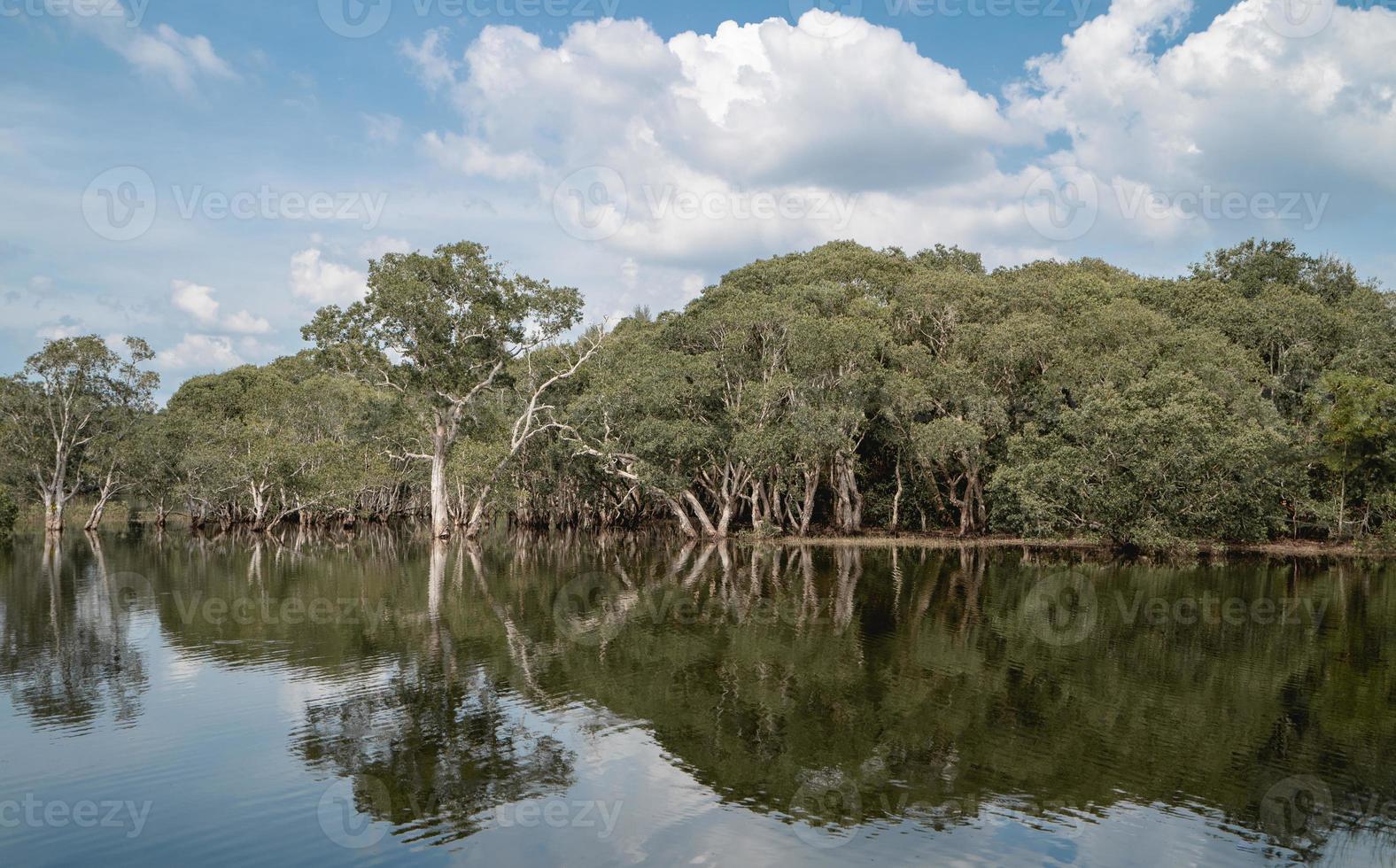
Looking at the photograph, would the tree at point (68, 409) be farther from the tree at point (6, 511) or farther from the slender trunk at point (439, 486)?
the slender trunk at point (439, 486)

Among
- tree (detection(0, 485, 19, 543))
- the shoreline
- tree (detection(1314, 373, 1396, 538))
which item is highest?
tree (detection(1314, 373, 1396, 538))

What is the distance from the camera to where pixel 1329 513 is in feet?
131

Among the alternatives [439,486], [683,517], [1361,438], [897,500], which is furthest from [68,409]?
[1361,438]

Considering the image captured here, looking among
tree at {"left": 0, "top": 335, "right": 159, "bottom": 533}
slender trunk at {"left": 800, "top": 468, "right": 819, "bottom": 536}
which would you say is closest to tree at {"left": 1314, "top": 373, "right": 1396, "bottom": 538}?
slender trunk at {"left": 800, "top": 468, "right": 819, "bottom": 536}

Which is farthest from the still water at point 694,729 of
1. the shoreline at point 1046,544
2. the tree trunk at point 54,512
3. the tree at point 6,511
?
the tree trunk at point 54,512

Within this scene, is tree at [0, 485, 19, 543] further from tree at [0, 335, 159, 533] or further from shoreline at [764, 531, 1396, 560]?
shoreline at [764, 531, 1396, 560]

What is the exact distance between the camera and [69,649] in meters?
19.0

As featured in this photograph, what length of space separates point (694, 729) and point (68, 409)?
182ft

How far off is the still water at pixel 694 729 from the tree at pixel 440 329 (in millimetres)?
20097

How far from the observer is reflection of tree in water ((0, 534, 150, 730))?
49.0 feet

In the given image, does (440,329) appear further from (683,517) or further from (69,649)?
(69,649)

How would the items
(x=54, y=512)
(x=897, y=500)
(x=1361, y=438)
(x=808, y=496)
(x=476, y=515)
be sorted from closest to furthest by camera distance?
(x=1361, y=438) < (x=808, y=496) < (x=897, y=500) < (x=476, y=515) < (x=54, y=512)

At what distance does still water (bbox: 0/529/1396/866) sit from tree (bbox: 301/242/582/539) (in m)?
20.1

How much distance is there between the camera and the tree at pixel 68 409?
53469mm
